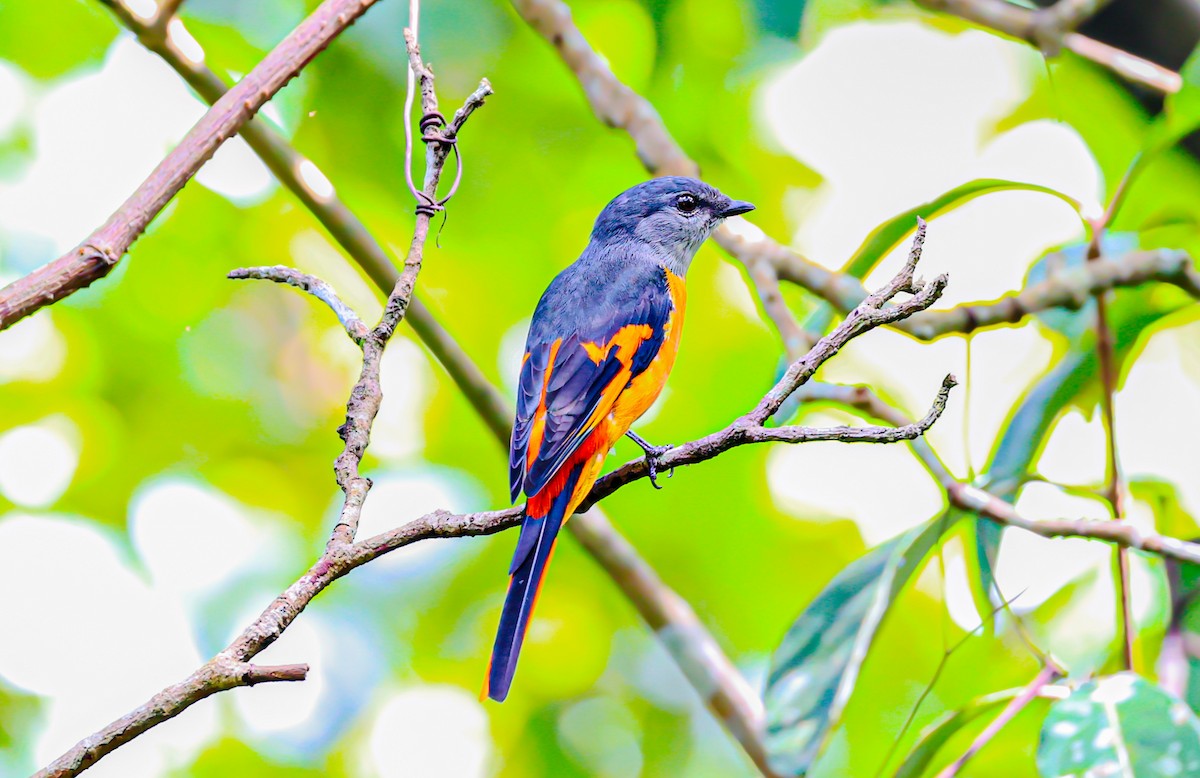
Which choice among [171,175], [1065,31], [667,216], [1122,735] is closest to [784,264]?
[667,216]

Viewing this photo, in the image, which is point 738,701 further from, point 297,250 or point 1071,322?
point 297,250

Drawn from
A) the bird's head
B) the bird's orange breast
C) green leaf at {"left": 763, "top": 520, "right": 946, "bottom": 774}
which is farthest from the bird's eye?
green leaf at {"left": 763, "top": 520, "right": 946, "bottom": 774}

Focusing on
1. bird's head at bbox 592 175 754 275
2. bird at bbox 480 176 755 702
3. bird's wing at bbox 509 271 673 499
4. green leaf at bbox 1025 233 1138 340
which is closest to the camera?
bird at bbox 480 176 755 702

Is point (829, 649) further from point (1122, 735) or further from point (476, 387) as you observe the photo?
point (476, 387)

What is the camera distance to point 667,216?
7.48 ft

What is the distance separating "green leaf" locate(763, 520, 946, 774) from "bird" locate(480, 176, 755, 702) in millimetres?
731

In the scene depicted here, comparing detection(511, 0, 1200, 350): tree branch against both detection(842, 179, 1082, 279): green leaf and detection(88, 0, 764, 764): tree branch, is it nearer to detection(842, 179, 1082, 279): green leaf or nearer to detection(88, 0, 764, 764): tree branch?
detection(842, 179, 1082, 279): green leaf

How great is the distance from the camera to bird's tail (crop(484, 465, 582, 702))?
1274mm

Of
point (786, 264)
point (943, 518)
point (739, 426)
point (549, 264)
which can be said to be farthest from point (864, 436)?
point (549, 264)

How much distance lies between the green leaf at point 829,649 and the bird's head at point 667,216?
808 millimetres

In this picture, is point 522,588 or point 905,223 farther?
point 905,223

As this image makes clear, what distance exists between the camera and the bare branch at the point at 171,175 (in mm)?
1261

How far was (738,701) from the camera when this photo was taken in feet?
8.61

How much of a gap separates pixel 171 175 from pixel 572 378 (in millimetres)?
666
